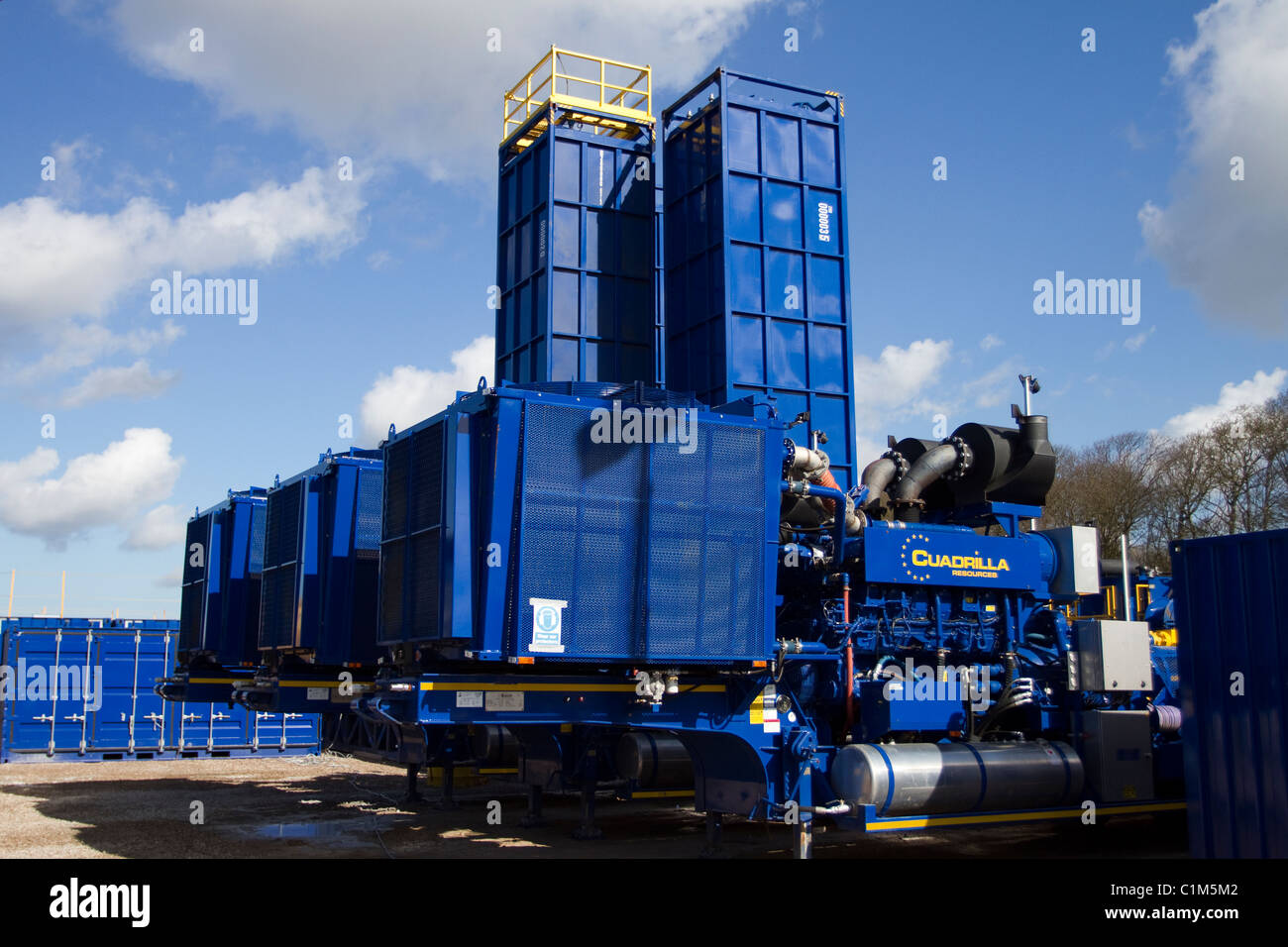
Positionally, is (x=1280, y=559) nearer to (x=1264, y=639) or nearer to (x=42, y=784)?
(x=1264, y=639)

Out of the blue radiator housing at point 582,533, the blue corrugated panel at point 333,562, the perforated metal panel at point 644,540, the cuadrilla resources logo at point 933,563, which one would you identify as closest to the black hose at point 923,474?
the cuadrilla resources logo at point 933,563

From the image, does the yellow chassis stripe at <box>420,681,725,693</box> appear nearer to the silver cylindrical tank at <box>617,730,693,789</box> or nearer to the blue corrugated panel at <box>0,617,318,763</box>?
the silver cylindrical tank at <box>617,730,693,789</box>

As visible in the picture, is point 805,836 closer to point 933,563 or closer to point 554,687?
point 554,687

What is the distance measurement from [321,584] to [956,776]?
24.1 ft

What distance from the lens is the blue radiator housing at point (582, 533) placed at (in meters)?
9.91

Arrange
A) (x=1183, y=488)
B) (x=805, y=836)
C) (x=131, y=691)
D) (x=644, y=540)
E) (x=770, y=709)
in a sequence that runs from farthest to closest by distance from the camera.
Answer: (x=1183, y=488) < (x=131, y=691) < (x=770, y=709) < (x=805, y=836) < (x=644, y=540)

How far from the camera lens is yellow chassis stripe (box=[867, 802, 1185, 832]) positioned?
11211 mm

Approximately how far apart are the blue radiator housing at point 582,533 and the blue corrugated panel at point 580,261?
7.11m

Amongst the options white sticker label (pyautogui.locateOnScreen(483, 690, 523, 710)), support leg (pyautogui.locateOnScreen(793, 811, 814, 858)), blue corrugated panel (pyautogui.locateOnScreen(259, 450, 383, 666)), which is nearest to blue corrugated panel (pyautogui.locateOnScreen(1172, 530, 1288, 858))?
support leg (pyautogui.locateOnScreen(793, 811, 814, 858))

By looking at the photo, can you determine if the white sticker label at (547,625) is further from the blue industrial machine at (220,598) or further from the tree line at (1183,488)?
the tree line at (1183,488)

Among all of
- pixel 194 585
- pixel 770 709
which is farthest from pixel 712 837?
pixel 194 585

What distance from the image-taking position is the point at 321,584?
45.9ft

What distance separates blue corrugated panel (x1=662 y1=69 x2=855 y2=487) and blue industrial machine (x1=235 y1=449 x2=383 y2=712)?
506 centimetres
